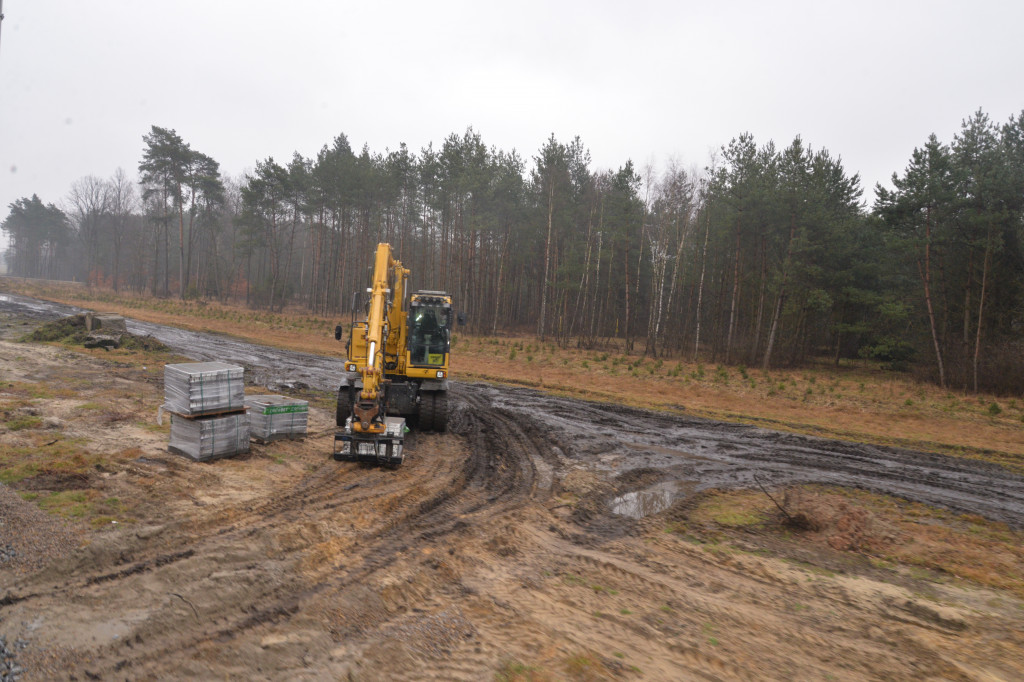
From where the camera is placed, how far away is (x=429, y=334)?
1199 centimetres

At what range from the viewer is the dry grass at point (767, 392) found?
16.4 metres

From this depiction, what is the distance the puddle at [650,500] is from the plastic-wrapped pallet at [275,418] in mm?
6249

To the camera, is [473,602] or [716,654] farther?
[473,602]

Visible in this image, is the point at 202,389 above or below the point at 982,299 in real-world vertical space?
below

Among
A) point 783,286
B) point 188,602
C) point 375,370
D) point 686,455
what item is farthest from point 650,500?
point 783,286

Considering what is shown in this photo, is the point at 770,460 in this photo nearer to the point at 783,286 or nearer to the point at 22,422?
the point at 22,422

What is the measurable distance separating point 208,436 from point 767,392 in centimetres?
2046

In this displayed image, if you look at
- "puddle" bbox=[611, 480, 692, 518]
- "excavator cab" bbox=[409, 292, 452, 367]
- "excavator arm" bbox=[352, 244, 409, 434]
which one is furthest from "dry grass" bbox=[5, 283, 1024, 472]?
"excavator arm" bbox=[352, 244, 409, 434]

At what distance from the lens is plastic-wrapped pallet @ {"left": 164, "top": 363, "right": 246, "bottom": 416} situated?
26.6ft

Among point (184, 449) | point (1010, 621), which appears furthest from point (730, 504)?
point (184, 449)

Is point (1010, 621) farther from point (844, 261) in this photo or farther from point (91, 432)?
point (844, 261)

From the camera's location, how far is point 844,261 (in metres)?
32.7

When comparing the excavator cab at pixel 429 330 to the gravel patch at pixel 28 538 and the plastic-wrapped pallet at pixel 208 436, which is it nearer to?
the plastic-wrapped pallet at pixel 208 436

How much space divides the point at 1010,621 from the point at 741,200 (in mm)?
25943
